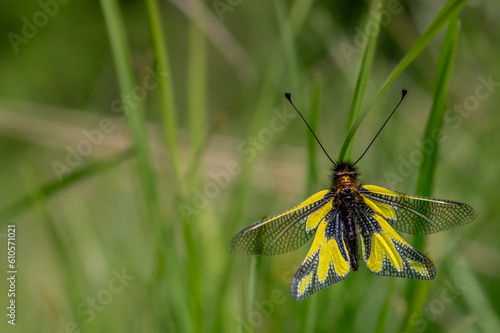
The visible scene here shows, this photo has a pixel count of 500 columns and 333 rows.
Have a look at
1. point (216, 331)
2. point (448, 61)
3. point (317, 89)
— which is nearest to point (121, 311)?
point (216, 331)

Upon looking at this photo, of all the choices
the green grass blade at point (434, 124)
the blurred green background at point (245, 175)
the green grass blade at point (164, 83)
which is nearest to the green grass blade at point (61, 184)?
the blurred green background at point (245, 175)

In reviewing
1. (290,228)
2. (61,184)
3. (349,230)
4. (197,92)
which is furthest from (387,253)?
(197,92)

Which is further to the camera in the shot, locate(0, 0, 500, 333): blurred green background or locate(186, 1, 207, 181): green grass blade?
locate(186, 1, 207, 181): green grass blade

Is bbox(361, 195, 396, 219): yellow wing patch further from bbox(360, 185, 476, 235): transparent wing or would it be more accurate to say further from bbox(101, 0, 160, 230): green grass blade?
bbox(101, 0, 160, 230): green grass blade

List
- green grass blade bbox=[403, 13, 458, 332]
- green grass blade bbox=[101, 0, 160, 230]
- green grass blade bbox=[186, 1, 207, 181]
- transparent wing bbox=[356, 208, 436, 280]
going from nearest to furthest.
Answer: green grass blade bbox=[403, 13, 458, 332] → transparent wing bbox=[356, 208, 436, 280] → green grass blade bbox=[101, 0, 160, 230] → green grass blade bbox=[186, 1, 207, 181]

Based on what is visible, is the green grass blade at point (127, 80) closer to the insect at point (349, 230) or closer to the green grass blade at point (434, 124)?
the insect at point (349, 230)

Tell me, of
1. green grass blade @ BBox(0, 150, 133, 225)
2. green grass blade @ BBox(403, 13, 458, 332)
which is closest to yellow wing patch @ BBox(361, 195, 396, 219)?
green grass blade @ BBox(403, 13, 458, 332)

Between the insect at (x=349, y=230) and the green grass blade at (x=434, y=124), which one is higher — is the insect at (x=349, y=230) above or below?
below

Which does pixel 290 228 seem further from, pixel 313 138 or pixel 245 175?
pixel 245 175
